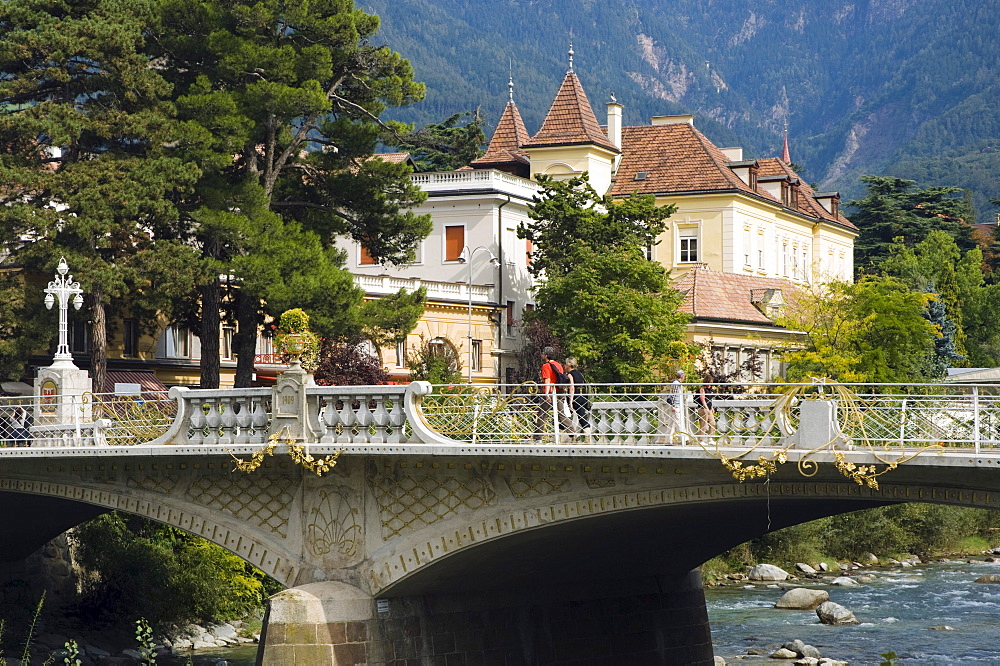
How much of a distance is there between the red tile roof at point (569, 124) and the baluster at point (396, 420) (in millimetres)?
49570

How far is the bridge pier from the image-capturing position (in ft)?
82.3

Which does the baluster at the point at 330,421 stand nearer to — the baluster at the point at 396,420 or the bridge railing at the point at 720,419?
the baluster at the point at 396,420

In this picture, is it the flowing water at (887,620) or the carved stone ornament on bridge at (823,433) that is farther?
the flowing water at (887,620)

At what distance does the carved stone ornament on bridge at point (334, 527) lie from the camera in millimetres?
25828

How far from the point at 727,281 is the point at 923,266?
72.9 feet

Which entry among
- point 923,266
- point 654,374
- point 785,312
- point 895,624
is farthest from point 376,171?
point 923,266

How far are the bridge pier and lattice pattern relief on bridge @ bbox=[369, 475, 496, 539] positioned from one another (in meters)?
1.41

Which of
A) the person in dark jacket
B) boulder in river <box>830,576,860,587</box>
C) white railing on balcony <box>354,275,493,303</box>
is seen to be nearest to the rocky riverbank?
the person in dark jacket

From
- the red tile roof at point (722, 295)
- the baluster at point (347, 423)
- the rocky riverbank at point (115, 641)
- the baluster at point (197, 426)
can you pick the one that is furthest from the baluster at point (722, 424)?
the red tile roof at point (722, 295)

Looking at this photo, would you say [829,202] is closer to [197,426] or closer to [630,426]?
[197,426]

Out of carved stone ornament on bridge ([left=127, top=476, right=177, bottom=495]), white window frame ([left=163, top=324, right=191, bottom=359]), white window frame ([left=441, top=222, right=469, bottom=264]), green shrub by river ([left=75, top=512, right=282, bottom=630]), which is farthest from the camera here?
white window frame ([left=441, top=222, right=469, bottom=264])

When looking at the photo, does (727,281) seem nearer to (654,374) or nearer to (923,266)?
(654,374)

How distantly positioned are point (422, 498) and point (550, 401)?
2882 millimetres

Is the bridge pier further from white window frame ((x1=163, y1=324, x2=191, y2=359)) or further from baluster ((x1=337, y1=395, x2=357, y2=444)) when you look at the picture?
white window frame ((x1=163, y1=324, x2=191, y2=359))
